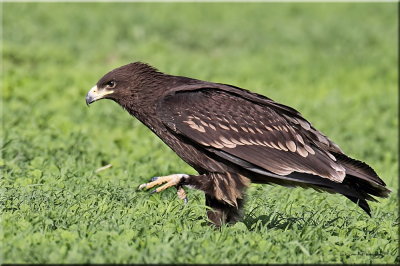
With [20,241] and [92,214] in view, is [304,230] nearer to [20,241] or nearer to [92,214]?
[92,214]

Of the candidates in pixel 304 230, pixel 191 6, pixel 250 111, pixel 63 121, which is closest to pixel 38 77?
pixel 63 121

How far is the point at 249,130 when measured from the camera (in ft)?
21.1

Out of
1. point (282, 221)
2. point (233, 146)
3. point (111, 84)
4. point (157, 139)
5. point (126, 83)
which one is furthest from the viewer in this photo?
point (157, 139)

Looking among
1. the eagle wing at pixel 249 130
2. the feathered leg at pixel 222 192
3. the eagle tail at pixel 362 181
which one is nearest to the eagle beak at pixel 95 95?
the eagle wing at pixel 249 130

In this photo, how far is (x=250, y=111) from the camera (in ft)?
21.4

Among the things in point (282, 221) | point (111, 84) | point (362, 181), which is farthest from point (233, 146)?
point (111, 84)

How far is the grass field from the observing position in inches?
211

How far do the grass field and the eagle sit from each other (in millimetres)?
282

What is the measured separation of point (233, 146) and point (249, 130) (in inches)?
11.1

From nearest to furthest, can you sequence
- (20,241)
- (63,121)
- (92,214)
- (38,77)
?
(20,241) → (92,214) → (63,121) → (38,77)

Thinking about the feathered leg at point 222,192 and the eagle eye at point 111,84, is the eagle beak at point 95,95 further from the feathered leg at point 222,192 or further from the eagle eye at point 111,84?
the feathered leg at point 222,192

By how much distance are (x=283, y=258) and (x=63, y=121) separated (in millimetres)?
5763

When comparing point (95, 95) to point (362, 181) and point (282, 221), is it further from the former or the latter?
point (362, 181)

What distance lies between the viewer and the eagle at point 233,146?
6.21 metres
